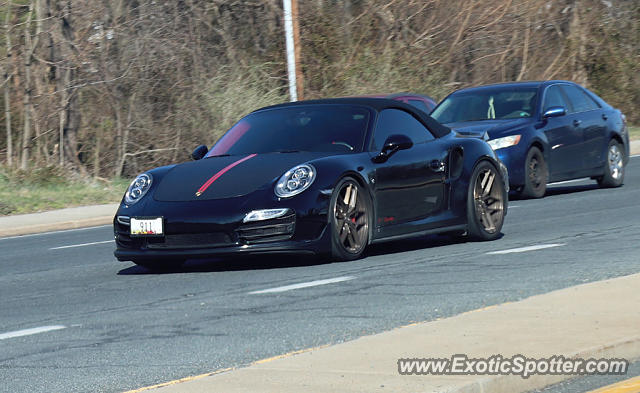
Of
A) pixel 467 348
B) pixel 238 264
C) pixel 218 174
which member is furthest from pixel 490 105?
pixel 467 348

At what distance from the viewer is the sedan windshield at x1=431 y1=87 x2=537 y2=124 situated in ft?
54.7

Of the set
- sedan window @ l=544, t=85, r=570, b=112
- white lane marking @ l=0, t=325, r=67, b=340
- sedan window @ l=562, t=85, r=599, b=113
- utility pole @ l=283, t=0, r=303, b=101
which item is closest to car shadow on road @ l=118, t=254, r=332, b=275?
white lane marking @ l=0, t=325, r=67, b=340

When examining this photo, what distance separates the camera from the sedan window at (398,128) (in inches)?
418

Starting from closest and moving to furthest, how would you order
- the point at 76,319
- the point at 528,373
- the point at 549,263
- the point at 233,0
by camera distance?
the point at 528,373 < the point at 76,319 < the point at 549,263 < the point at 233,0

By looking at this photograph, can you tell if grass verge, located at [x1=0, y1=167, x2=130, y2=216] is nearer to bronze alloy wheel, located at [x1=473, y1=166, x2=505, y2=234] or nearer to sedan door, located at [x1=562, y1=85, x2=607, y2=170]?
sedan door, located at [x1=562, y1=85, x2=607, y2=170]

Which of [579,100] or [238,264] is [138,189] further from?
[579,100]

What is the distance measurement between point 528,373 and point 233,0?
23.2 m

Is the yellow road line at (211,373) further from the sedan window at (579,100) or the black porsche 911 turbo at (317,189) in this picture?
the sedan window at (579,100)

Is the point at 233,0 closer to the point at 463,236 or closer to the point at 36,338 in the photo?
the point at 463,236

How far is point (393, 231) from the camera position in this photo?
10.4 m

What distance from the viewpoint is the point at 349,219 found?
9.88m

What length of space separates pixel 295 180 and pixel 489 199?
2607 millimetres

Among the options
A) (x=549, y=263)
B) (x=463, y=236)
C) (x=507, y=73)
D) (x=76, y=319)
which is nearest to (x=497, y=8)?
(x=507, y=73)

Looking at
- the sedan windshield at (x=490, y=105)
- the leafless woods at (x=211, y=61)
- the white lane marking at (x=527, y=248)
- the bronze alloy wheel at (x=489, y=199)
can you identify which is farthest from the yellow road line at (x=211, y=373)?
the leafless woods at (x=211, y=61)
